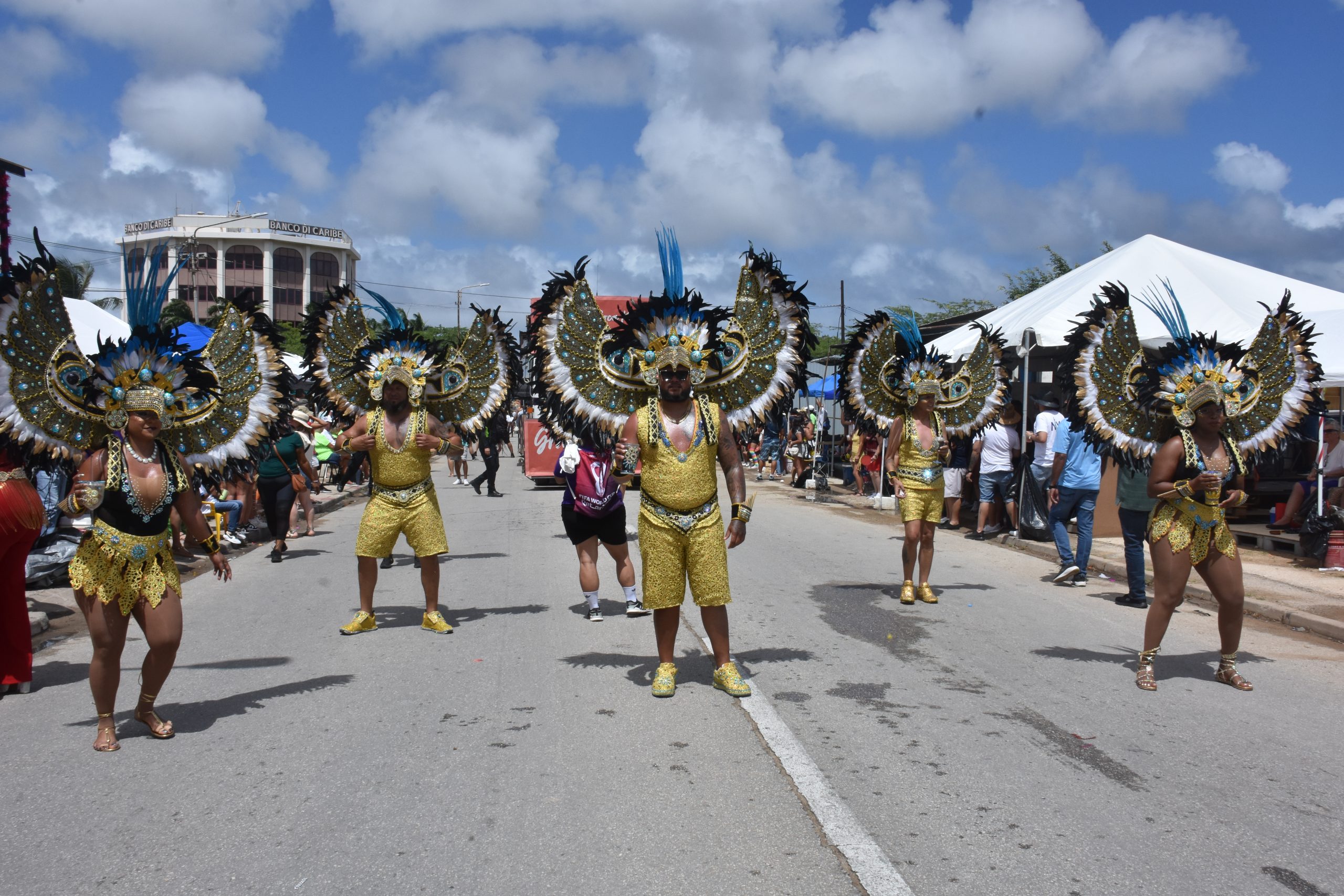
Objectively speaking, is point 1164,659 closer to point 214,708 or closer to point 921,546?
point 921,546

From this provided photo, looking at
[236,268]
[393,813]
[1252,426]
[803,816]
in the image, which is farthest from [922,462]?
[236,268]

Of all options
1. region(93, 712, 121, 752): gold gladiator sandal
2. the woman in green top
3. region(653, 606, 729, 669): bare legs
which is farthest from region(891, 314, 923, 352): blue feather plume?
the woman in green top

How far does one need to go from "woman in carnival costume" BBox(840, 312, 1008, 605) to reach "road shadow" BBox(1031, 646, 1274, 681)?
1788 mm

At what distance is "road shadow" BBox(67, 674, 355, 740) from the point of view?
5.38m

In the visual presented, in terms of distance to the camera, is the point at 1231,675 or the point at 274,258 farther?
the point at 274,258

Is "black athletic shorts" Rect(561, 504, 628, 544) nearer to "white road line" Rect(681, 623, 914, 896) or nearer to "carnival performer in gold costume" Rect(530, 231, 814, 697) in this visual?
"carnival performer in gold costume" Rect(530, 231, 814, 697)

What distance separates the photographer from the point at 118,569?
4.98 meters

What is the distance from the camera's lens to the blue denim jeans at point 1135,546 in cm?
884

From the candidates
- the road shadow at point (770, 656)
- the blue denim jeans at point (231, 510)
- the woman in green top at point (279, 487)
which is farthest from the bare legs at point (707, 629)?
the blue denim jeans at point (231, 510)

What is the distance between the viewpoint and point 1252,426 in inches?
257

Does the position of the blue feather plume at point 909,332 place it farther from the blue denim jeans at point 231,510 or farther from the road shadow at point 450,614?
the blue denim jeans at point 231,510

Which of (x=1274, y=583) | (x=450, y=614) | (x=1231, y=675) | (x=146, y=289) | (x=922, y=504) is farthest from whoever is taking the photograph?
(x=1274, y=583)

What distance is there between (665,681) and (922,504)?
3.79m

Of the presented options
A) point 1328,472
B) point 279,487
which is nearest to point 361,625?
point 279,487
